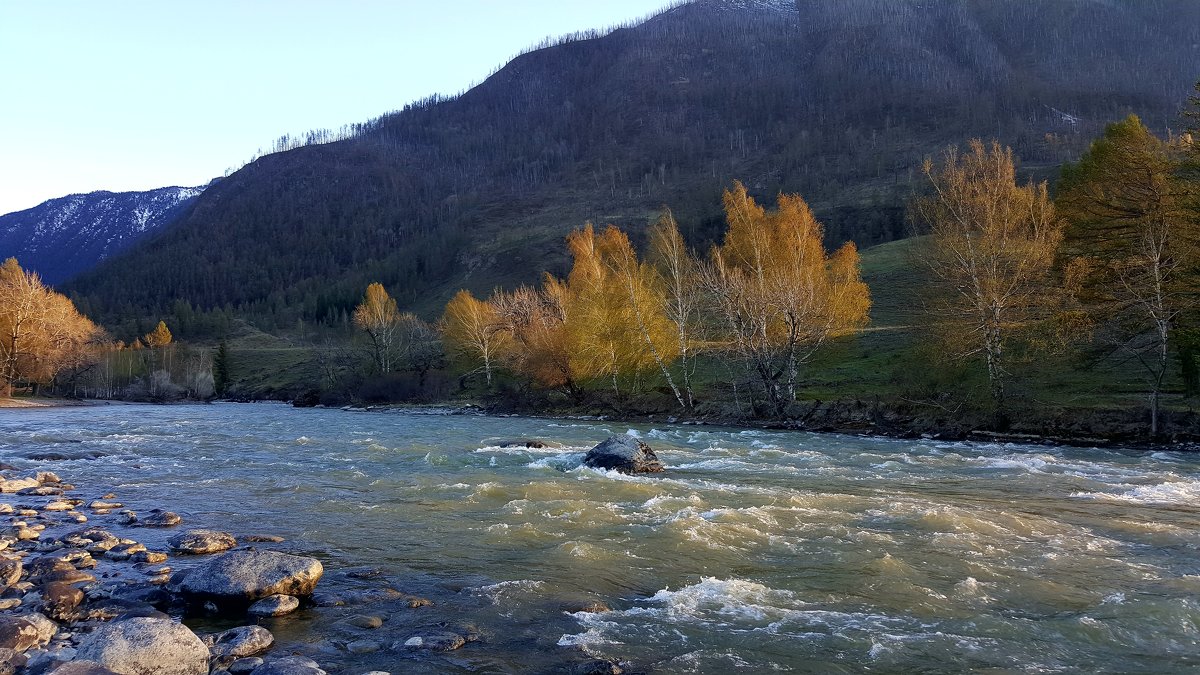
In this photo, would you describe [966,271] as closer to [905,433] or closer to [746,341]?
[905,433]

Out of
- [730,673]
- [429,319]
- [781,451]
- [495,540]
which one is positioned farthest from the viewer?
[429,319]

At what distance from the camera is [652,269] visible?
168 ft

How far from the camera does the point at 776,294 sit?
4184 cm

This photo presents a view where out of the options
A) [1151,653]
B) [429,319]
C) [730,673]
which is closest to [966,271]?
[1151,653]

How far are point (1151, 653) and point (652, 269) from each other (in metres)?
43.2

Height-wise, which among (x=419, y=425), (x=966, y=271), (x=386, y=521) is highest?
(x=966, y=271)

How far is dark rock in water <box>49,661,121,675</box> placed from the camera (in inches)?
291

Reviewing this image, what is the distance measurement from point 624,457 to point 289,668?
54.0 ft

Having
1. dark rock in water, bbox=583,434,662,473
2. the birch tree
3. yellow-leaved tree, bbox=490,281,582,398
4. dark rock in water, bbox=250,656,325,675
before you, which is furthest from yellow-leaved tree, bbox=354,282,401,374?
dark rock in water, bbox=250,656,325,675

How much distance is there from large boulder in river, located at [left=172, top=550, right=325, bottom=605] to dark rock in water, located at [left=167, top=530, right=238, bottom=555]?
2439 mm

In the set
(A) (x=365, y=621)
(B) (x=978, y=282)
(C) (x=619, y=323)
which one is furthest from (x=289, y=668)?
(C) (x=619, y=323)

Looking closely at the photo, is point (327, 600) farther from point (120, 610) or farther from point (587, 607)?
point (587, 607)

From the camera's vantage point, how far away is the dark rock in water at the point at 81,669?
7398mm

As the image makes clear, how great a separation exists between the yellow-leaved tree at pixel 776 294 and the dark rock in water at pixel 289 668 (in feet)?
117
